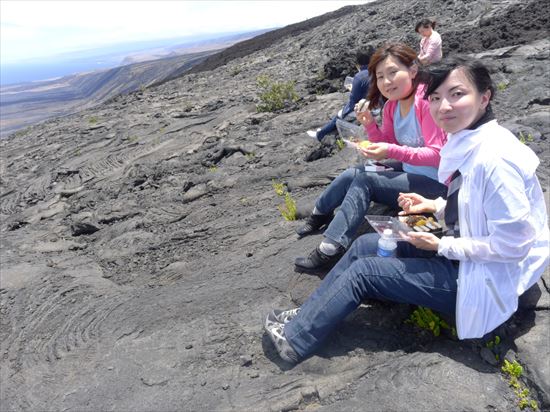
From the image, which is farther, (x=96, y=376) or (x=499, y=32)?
(x=499, y=32)

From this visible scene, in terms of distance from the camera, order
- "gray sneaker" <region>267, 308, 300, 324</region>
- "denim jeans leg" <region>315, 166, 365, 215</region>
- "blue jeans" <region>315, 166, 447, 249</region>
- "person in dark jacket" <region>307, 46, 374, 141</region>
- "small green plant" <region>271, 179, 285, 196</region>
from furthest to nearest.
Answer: "small green plant" <region>271, 179, 285, 196</region>
"person in dark jacket" <region>307, 46, 374, 141</region>
"denim jeans leg" <region>315, 166, 365, 215</region>
"blue jeans" <region>315, 166, 447, 249</region>
"gray sneaker" <region>267, 308, 300, 324</region>

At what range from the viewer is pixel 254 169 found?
8.89 metres

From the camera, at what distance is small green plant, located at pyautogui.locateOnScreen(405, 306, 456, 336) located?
3.45 m

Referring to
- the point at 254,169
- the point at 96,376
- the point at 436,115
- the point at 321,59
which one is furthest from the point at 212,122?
the point at 436,115

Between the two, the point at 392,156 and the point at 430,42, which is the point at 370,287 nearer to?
the point at 392,156

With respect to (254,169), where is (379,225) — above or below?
above

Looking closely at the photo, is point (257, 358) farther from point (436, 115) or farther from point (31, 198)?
point (31, 198)

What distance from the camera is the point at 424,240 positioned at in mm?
3002

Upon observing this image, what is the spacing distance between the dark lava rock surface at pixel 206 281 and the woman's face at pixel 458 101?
0.50 meters

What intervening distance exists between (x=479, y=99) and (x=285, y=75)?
631 inches

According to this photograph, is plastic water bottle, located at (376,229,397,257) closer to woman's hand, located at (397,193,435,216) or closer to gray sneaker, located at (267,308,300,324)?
woman's hand, located at (397,193,435,216)

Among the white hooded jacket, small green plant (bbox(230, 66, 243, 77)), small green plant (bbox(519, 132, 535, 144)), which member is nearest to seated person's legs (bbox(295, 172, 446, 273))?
the white hooded jacket

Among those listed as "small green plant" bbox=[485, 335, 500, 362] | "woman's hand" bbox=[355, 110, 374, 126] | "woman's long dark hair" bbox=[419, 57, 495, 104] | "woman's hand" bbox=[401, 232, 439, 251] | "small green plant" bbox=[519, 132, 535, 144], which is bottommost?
"small green plant" bbox=[485, 335, 500, 362]

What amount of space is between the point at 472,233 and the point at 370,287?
81 cm
